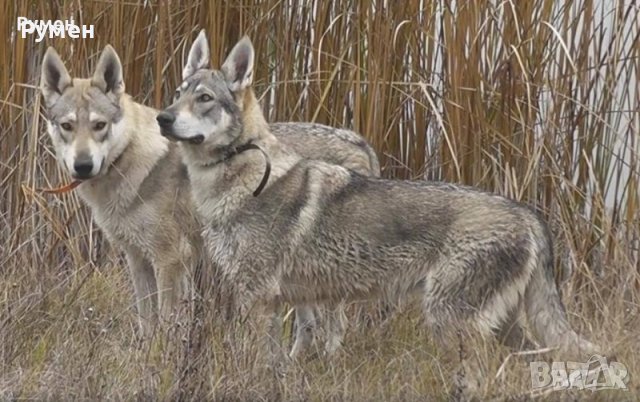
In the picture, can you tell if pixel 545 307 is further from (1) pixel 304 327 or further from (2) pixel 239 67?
(2) pixel 239 67

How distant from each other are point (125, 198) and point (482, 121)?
1786mm

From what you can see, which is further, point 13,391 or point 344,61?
point 344,61

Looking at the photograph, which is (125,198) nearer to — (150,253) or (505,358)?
(150,253)

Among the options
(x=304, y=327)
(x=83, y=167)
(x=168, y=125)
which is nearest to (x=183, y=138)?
(x=168, y=125)

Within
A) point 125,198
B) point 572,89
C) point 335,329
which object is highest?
point 572,89

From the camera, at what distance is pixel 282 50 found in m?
7.02

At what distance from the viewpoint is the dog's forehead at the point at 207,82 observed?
574 centimetres

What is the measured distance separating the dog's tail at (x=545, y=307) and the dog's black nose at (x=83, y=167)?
202 centimetres

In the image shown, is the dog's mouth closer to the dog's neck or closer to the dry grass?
the dog's neck

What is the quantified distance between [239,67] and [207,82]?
6.6 inches

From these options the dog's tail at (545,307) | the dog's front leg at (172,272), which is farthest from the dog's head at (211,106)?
the dog's tail at (545,307)

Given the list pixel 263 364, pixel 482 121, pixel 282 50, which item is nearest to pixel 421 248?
pixel 263 364

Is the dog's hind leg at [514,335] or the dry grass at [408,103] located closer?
the dog's hind leg at [514,335]

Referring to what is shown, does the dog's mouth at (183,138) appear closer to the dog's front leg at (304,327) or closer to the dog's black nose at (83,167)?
the dog's black nose at (83,167)
